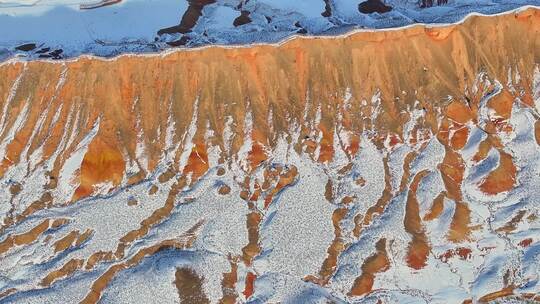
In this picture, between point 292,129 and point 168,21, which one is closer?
point 292,129

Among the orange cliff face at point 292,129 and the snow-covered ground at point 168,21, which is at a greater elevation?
the snow-covered ground at point 168,21

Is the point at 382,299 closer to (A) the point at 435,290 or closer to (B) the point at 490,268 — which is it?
(A) the point at 435,290

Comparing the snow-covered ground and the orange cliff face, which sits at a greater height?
the snow-covered ground

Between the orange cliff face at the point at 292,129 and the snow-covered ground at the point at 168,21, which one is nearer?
the orange cliff face at the point at 292,129

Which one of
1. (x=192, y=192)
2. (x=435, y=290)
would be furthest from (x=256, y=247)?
(x=435, y=290)

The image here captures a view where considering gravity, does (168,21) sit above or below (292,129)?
above
